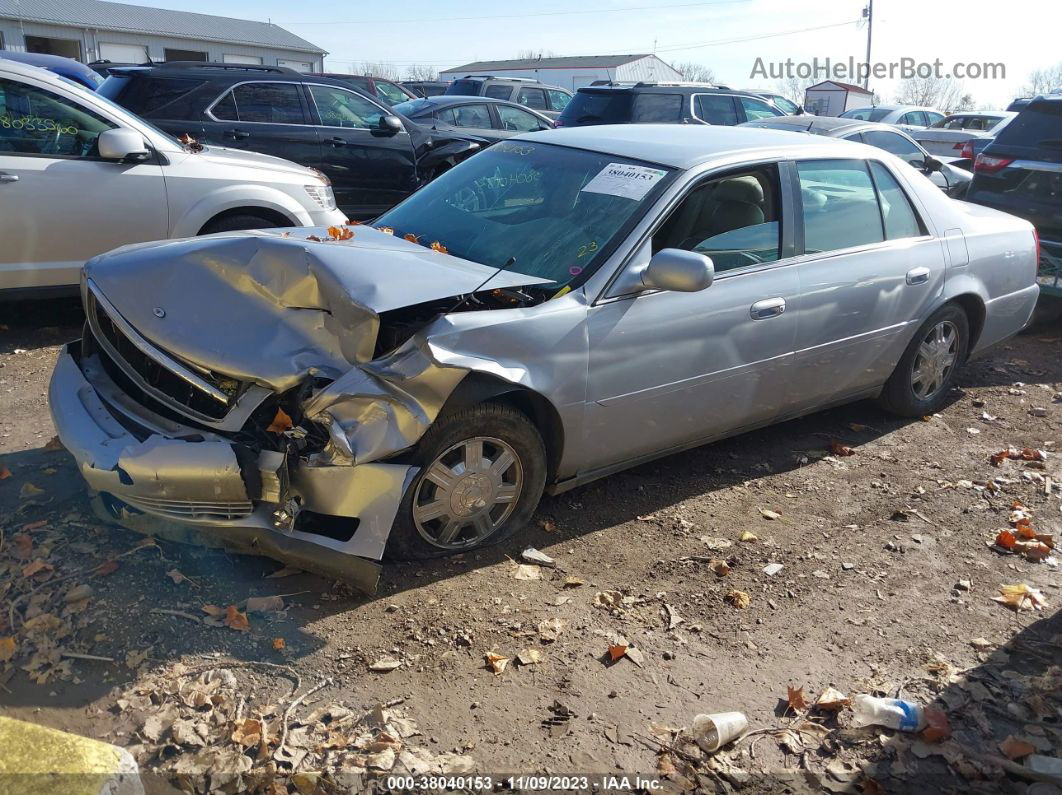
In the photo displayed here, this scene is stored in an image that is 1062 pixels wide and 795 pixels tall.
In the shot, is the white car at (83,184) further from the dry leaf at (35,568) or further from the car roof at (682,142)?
the dry leaf at (35,568)

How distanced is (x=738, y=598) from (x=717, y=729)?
889mm

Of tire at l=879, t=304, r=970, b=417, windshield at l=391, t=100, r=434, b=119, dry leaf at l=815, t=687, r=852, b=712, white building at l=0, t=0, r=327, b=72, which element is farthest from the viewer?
white building at l=0, t=0, r=327, b=72

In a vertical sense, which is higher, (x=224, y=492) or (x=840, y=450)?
(x=224, y=492)

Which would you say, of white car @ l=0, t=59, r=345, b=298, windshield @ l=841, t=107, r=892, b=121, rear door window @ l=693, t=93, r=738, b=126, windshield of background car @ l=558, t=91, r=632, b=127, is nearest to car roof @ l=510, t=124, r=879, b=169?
Result: white car @ l=0, t=59, r=345, b=298

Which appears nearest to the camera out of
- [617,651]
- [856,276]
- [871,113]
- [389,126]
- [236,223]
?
[617,651]

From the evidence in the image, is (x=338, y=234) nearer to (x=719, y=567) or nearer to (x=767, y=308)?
(x=767, y=308)

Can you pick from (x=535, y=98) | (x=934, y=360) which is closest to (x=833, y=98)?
(x=535, y=98)

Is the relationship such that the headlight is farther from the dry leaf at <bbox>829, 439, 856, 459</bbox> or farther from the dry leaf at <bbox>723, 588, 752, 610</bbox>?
the dry leaf at <bbox>723, 588, 752, 610</bbox>

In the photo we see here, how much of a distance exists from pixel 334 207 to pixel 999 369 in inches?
215

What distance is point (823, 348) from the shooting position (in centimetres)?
479

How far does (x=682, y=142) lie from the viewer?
15.4ft

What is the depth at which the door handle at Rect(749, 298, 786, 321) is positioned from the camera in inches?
173

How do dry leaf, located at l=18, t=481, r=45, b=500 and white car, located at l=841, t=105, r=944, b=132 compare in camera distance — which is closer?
dry leaf, located at l=18, t=481, r=45, b=500

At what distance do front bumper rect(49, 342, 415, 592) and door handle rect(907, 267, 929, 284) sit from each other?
3260 mm
